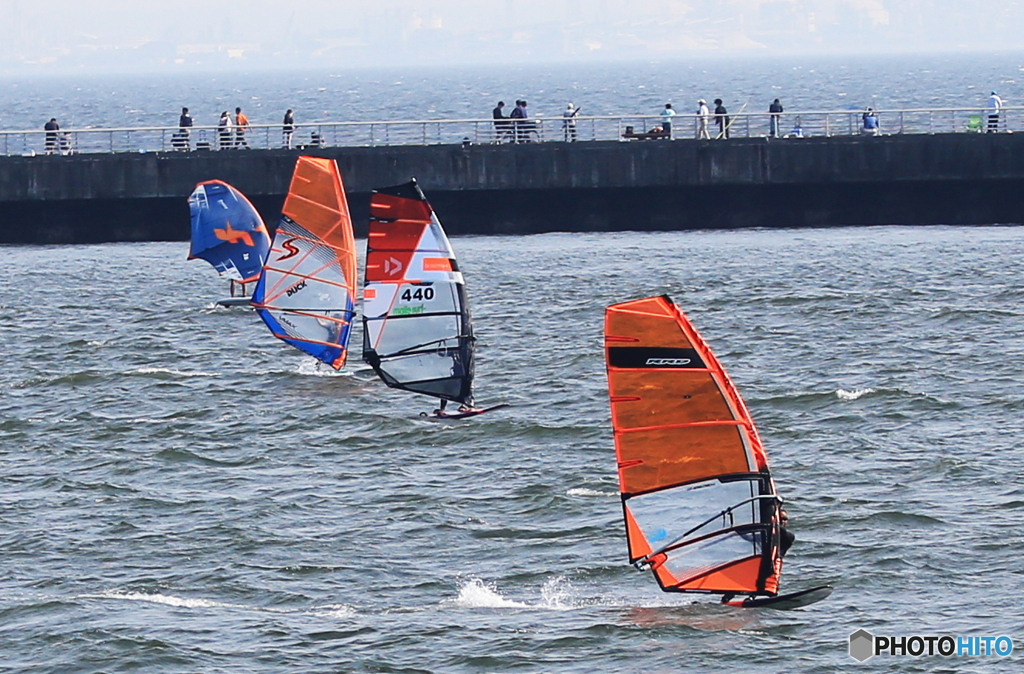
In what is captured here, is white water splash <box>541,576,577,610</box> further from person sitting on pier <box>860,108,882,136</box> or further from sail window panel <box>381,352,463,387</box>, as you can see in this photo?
person sitting on pier <box>860,108,882,136</box>

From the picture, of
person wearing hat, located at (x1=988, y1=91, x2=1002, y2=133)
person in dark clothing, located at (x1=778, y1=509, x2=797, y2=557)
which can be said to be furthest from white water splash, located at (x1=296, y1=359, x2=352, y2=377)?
person wearing hat, located at (x1=988, y1=91, x2=1002, y2=133)

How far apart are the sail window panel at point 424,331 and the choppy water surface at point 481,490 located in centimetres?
156

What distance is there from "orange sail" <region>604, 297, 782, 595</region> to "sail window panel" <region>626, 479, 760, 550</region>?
0.5 inches

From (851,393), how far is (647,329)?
15548 millimetres

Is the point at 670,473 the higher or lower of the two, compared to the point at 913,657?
higher

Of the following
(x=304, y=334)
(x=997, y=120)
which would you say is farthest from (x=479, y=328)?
(x=997, y=120)

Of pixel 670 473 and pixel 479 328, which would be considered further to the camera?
pixel 479 328

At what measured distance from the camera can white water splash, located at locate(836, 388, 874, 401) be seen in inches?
1298

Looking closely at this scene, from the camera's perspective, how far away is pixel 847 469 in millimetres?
27609

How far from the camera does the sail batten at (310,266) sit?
122ft

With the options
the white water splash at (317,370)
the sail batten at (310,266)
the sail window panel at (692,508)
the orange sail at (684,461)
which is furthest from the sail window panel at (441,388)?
the sail window panel at (692,508)

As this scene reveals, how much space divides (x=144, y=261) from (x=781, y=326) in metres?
22.9

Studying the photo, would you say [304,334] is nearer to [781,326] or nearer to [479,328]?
[479,328]

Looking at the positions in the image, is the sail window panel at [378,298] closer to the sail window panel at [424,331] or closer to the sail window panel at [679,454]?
the sail window panel at [424,331]
